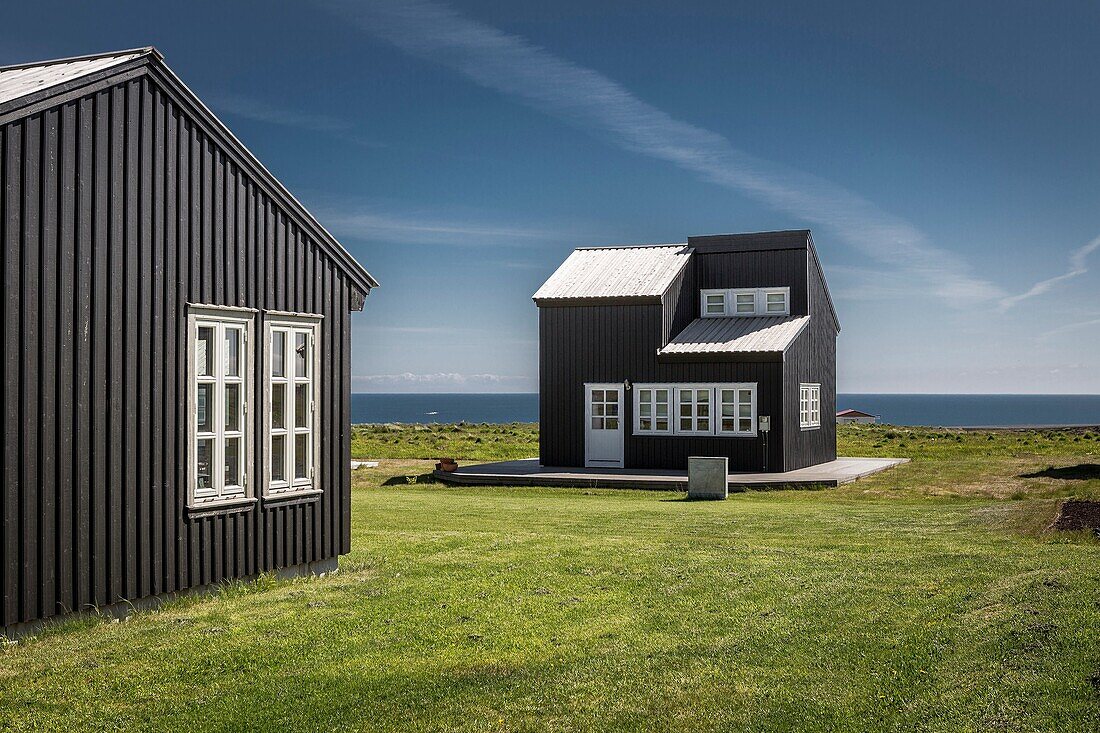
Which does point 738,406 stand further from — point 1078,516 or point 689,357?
point 1078,516

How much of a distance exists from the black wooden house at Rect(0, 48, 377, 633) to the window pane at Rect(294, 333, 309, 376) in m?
0.05

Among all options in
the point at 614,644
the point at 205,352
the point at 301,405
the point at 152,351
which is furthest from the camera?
the point at 301,405

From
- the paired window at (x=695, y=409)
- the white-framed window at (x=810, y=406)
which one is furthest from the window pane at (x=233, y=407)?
the white-framed window at (x=810, y=406)

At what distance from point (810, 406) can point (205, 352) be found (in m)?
22.6

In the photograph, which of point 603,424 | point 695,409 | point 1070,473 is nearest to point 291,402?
point 695,409

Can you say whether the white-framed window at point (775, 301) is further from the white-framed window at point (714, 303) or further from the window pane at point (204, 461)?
the window pane at point (204, 461)

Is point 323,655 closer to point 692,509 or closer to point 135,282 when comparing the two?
point 135,282

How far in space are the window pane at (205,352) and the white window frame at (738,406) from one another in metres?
19.2

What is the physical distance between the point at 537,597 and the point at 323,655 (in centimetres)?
269

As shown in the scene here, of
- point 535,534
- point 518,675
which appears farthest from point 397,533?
point 518,675

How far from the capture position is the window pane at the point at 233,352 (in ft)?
35.8

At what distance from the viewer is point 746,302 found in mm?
31078

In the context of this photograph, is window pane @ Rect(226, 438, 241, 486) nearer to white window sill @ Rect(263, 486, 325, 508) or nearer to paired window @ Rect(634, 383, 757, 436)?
white window sill @ Rect(263, 486, 325, 508)

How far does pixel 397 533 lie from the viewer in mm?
15742
